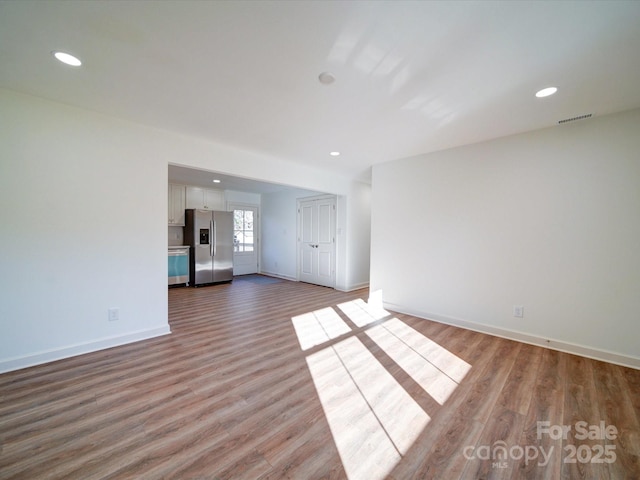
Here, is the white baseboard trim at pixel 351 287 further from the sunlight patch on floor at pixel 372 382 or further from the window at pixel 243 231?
the window at pixel 243 231

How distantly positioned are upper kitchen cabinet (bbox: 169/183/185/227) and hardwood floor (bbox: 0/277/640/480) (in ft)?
13.1

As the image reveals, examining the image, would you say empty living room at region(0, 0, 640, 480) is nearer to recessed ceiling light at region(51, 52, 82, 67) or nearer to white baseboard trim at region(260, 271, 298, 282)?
recessed ceiling light at region(51, 52, 82, 67)

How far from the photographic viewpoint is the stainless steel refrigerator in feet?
20.8

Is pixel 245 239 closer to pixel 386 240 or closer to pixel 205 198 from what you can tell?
pixel 205 198

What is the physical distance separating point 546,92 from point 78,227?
184 inches

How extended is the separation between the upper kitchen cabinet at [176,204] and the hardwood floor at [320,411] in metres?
3.99

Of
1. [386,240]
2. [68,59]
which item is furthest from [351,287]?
[68,59]

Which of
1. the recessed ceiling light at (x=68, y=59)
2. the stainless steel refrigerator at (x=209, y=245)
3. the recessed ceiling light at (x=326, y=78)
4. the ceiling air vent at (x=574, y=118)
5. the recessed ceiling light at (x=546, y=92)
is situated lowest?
the stainless steel refrigerator at (x=209, y=245)

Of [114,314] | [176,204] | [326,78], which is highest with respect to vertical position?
[326,78]

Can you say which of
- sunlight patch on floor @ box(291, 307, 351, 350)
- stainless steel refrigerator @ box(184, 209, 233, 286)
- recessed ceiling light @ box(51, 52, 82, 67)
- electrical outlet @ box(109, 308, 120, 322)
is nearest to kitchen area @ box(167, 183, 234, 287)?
stainless steel refrigerator @ box(184, 209, 233, 286)

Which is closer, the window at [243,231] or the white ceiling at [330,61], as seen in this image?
the white ceiling at [330,61]

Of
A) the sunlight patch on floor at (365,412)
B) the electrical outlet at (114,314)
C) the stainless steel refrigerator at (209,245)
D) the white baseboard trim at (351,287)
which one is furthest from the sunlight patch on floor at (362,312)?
the stainless steel refrigerator at (209,245)

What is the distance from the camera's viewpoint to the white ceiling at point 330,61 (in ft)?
4.83

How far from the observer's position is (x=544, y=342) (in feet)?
9.93
